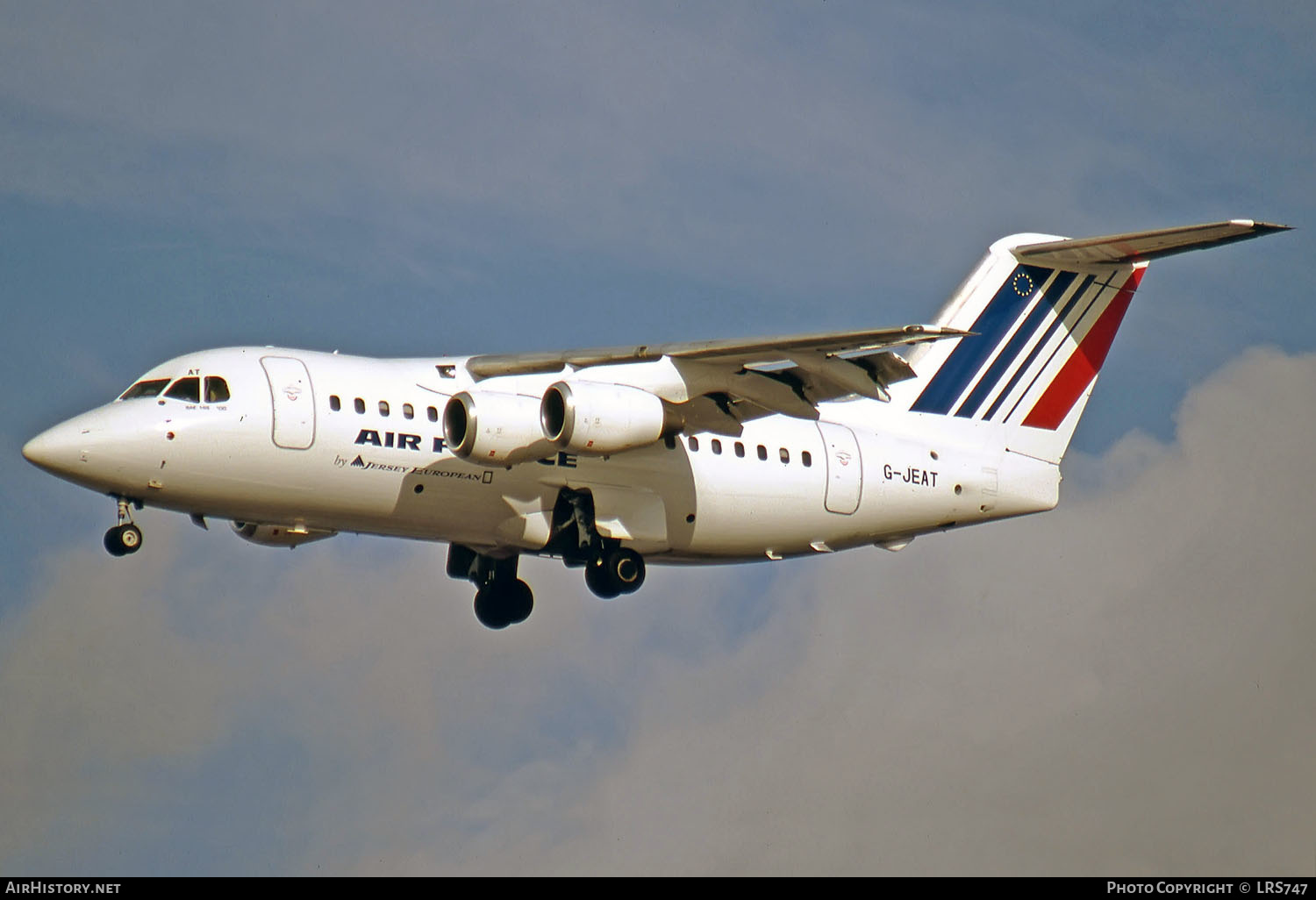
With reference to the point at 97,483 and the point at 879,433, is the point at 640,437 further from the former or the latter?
the point at 97,483

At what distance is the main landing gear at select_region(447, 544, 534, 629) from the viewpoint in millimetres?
23266

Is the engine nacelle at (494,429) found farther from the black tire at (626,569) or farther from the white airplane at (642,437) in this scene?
the black tire at (626,569)

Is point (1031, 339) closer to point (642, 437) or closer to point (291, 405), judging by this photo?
point (642, 437)

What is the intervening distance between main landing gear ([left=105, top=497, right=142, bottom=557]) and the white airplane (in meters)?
0.02

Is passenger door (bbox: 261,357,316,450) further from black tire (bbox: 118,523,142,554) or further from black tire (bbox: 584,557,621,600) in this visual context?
black tire (bbox: 584,557,621,600)

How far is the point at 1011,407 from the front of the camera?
24.0 metres

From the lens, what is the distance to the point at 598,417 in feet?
66.6

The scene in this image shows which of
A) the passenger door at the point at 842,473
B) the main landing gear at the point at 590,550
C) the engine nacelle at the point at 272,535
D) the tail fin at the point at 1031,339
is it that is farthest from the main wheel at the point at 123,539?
the tail fin at the point at 1031,339

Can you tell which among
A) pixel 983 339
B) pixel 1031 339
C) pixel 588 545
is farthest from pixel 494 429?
pixel 1031 339

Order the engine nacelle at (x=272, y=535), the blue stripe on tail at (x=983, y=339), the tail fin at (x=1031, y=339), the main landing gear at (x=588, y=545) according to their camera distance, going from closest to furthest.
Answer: the main landing gear at (x=588, y=545), the engine nacelle at (x=272, y=535), the blue stripe on tail at (x=983, y=339), the tail fin at (x=1031, y=339)

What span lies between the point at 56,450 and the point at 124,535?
1.02 meters

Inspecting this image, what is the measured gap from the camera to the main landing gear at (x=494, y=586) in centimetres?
2327

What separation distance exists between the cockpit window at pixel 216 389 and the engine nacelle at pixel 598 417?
298 cm
